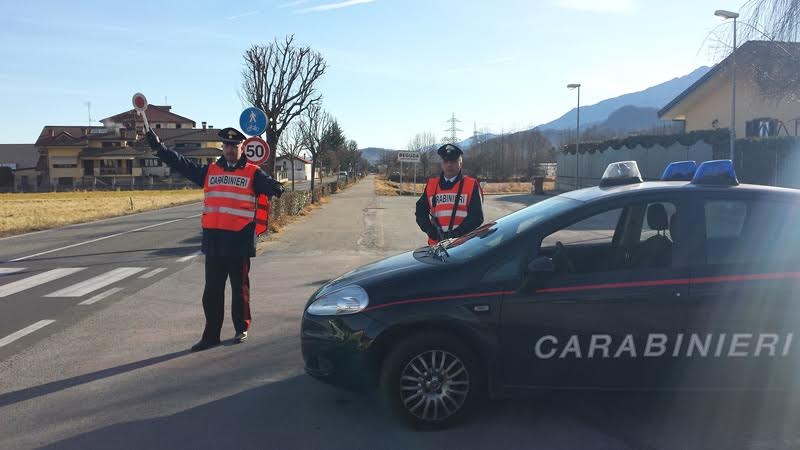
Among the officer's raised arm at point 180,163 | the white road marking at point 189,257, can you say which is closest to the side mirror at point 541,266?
the officer's raised arm at point 180,163

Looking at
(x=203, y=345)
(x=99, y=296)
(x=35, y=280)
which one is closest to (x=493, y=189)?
(x=35, y=280)

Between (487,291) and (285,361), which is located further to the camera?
(285,361)

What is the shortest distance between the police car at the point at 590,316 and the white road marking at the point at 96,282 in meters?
6.18

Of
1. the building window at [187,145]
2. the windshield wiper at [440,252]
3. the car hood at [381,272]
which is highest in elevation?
the building window at [187,145]

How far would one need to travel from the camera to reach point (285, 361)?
5.14m

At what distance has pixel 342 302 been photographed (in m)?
3.87

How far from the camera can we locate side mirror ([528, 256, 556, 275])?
350 cm

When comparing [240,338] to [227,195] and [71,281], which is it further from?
[71,281]

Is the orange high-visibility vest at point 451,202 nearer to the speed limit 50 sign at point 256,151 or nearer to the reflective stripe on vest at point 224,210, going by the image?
the reflective stripe on vest at point 224,210

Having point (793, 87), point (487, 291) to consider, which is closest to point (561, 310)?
point (487, 291)

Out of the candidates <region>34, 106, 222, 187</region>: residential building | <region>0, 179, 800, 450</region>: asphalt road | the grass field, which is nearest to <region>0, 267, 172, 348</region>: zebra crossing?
<region>0, 179, 800, 450</region>: asphalt road

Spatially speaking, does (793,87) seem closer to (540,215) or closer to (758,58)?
(758,58)

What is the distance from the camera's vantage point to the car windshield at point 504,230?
390 cm

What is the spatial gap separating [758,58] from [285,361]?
13.0m
